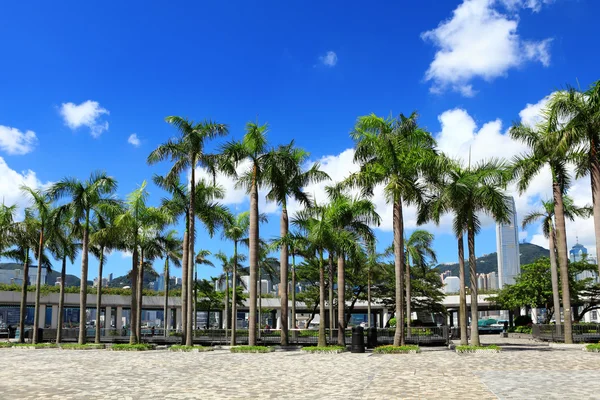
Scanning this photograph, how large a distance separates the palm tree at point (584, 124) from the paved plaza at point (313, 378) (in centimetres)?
768

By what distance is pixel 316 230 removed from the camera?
2802 cm

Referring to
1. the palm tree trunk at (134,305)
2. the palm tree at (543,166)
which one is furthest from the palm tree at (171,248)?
the palm tree at (543,166)

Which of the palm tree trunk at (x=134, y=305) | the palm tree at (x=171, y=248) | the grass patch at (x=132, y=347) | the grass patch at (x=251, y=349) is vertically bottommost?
the grass patch at (x=132, y=347)

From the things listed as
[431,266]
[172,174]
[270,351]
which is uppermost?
[172,174]

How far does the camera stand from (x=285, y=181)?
101 ft

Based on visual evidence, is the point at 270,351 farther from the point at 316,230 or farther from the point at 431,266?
the point at 431,266

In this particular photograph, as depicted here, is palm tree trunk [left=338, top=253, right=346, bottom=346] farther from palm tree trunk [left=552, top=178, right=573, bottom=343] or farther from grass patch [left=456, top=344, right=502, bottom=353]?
palm tree trunk [left=552, top=178, right=573, bottom=343]

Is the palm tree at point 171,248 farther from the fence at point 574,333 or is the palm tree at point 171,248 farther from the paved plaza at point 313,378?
the fence at point 574,333

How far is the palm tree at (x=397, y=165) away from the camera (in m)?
26.4

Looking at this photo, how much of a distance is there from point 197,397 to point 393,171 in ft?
56.1

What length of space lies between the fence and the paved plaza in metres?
13.0

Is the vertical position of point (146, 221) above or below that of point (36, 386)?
above

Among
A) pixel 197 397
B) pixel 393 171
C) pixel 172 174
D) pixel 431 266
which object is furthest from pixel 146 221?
pixel 431 266

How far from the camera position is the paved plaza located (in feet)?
41.4
